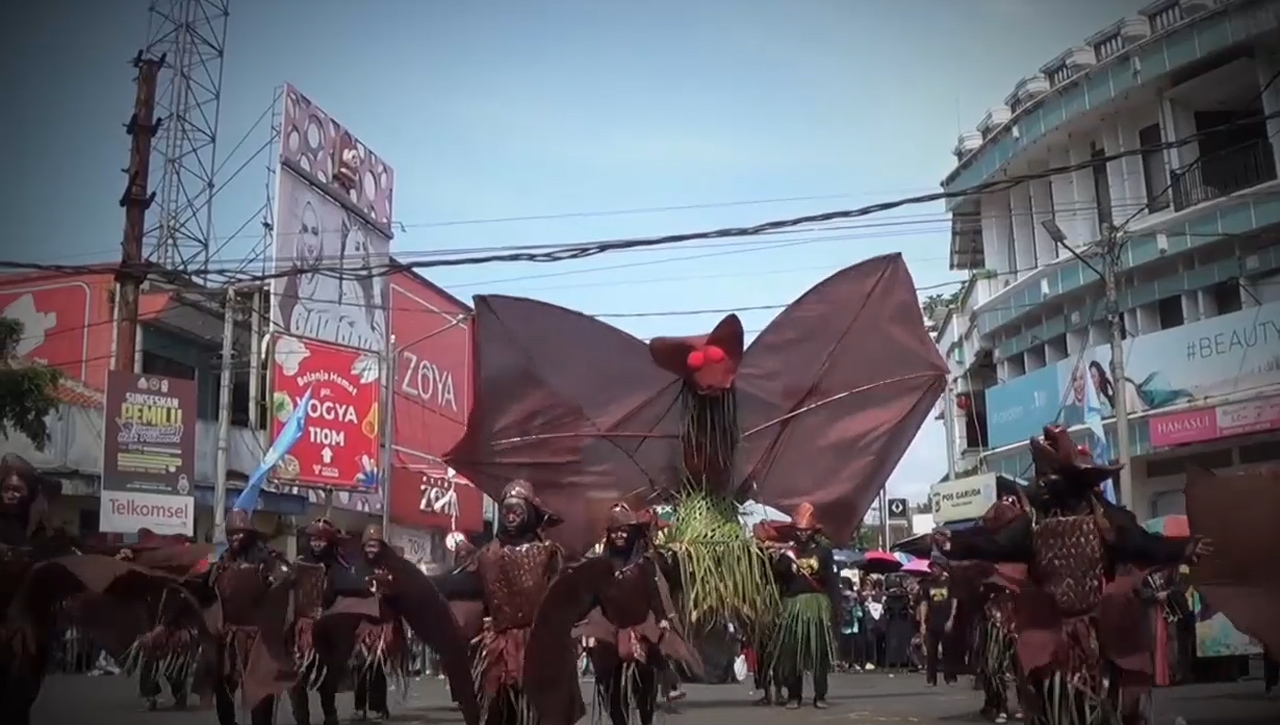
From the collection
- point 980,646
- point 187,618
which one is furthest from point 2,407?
point 980,646

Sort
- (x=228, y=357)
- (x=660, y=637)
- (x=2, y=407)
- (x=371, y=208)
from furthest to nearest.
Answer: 1. (x=371, y=208)
2. (x=228, y=357)
3. (x=2, y=407)
4. (x=660, y=637)

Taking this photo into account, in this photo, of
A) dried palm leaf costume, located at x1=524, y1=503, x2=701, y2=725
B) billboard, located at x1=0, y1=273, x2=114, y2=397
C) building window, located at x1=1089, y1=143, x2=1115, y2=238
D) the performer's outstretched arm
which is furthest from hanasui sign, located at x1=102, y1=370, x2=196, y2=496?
building window, located at x1=1089, y1=143, x2=1115, y2=238

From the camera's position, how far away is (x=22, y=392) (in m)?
17.4

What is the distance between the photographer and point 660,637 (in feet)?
23.8

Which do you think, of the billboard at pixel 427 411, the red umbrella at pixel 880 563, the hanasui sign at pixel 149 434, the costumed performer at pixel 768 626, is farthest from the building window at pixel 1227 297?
the hanasui sign at pixel 149 434

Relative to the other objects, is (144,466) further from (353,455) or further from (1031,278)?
(1031,278)

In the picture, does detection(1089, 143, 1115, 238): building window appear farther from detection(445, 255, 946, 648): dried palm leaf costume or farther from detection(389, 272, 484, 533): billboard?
detection(445, 255, 946, 648): dried palm leaf costume

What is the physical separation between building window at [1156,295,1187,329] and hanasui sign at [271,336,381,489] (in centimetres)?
1559

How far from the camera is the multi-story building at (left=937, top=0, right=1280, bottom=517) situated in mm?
19312

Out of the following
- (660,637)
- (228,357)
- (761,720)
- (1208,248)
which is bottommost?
(761,720)

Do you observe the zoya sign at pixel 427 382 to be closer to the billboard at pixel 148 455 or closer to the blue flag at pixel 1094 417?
the billboard at pixel 148 455

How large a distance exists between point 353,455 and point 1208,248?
16.8 m

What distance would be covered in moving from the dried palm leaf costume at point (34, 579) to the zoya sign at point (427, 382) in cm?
2295

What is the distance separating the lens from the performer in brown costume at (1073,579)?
22.1 ft
